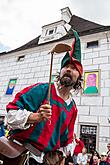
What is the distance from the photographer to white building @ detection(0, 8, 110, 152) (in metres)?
7.30

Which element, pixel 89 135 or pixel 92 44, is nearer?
pixel 89 135

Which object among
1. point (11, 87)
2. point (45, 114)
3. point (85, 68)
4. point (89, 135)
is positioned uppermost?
point (85, 68)

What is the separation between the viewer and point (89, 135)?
7.40m

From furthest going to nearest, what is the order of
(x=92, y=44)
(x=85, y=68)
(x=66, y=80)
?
(x=92, y=44)
(x=85, y=68)
(x=66, y=80)

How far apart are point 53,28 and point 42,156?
1142cm

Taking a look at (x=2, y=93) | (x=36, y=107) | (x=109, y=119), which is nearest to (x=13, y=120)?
(x=36, y=107)

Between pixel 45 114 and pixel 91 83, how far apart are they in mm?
7302

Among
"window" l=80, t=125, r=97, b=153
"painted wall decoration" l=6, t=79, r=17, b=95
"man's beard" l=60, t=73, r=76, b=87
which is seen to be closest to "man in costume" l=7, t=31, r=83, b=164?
"man's beard" l=60, t=73, r=76, b=87

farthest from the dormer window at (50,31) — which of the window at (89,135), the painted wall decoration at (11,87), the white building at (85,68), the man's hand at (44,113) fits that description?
the man's hand at (44,113)

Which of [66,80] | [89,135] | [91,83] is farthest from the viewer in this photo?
[91,83]

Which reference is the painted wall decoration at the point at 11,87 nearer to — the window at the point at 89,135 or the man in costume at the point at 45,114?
the window at the point at 89,135

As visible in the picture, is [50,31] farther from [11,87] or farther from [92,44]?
[11,87]

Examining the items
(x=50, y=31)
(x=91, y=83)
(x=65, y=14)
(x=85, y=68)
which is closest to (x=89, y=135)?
(x=91, y=83)

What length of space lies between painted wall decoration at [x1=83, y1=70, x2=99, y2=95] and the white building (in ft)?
0.15
